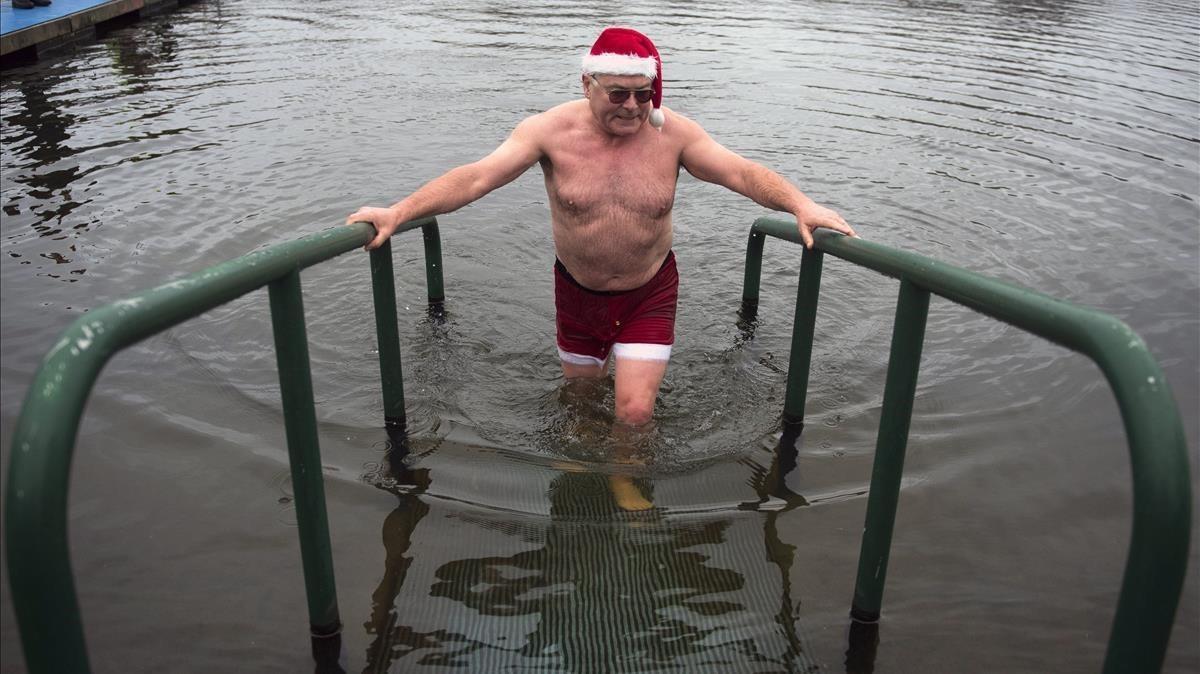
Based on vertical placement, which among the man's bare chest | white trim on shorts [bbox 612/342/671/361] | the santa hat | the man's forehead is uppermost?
the santa hat

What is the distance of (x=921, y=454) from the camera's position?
16.1 ft

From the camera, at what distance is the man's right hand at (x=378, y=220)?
3395 millimetres

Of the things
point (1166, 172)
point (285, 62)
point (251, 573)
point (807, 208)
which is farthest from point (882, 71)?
point (251, 573)

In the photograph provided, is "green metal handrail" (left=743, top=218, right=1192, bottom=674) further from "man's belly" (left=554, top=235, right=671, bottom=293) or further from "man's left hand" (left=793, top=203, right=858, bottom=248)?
"man's belly" (left=554, top=235, right=671, bottom=293)

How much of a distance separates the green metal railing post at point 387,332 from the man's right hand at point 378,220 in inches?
21.7

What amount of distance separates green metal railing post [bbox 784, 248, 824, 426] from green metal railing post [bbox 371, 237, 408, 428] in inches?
69.8

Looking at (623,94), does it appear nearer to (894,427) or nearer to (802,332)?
(802,332)

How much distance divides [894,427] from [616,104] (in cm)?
203

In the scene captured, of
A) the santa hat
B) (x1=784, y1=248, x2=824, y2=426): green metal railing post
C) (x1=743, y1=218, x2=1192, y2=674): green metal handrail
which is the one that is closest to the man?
the santa hat

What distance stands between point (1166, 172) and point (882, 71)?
5547 millimetres

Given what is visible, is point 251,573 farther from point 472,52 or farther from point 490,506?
point 472,52

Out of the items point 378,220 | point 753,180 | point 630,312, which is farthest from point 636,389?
point 378,220

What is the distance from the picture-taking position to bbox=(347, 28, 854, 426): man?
4184 mm

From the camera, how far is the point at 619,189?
457cm
